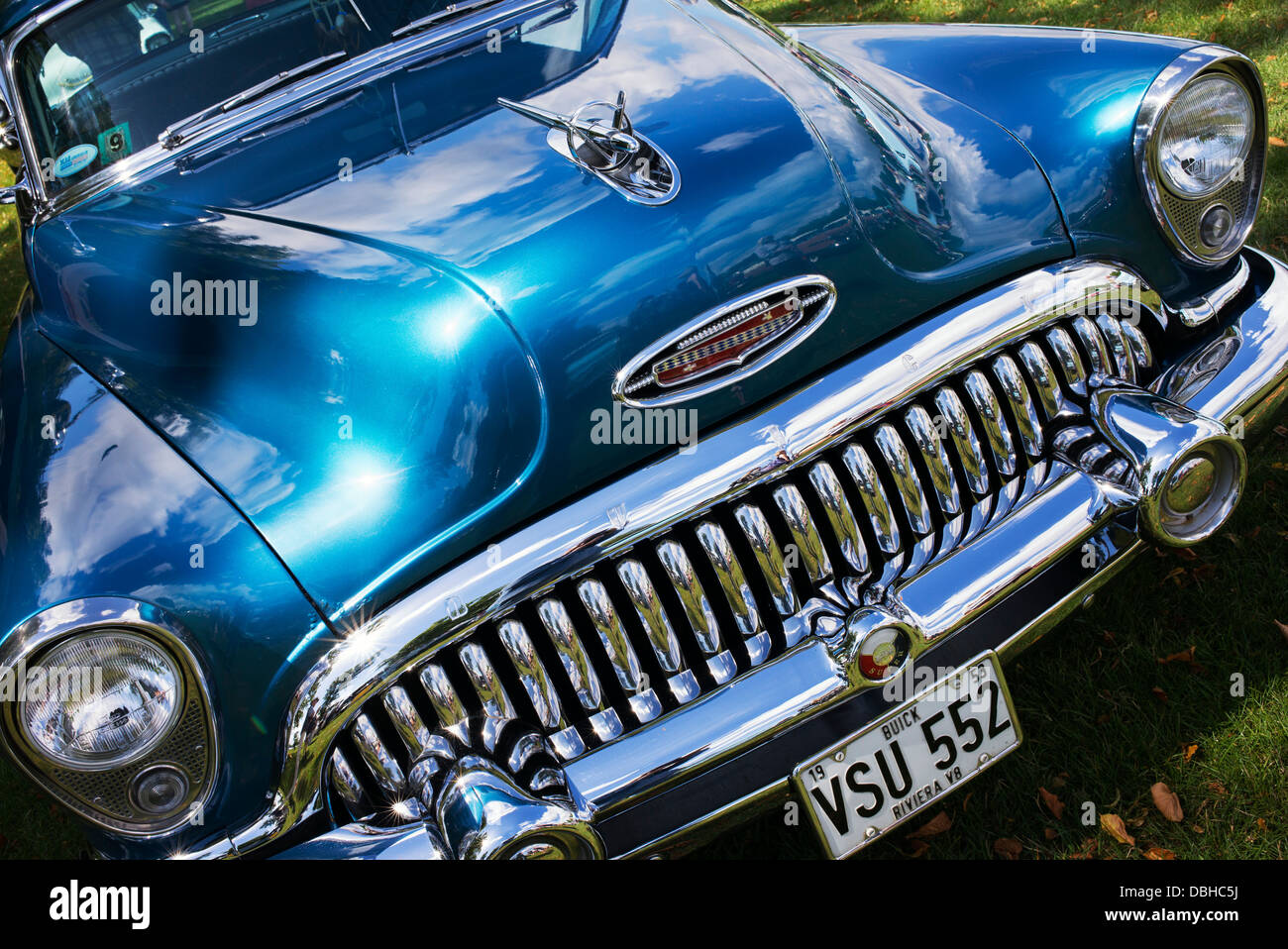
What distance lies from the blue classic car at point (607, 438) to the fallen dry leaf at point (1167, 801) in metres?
0.47

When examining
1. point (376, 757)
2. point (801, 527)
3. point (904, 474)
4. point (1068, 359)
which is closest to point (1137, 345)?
point (1068, 359)

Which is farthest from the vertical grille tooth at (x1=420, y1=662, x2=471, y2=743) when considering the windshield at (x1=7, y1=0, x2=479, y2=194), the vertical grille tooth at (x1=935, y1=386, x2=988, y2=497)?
the windshield at (x1=7, y1=0, x2=479, y2=194)

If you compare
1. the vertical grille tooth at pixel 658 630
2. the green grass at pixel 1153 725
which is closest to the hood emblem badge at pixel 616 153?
the vertical grille tooth at pixel 658 630

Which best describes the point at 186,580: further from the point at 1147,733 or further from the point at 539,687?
the point at 1147,733

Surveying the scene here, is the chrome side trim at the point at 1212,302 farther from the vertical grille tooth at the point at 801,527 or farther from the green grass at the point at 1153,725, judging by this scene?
the vertical grille tooth at the point at 801,527

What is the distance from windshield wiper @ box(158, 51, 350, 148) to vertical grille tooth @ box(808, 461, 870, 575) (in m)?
1.63

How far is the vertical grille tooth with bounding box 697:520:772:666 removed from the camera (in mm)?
1826

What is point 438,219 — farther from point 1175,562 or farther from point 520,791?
point 1175,562

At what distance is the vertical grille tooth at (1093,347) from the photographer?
7.16ft

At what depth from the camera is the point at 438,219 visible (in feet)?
6.45

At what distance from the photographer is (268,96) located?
2555 millimetres

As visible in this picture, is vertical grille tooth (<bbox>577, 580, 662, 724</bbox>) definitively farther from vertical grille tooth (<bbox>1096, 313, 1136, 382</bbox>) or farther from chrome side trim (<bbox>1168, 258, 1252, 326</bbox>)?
chrome side trim (<bbox>1168, 258, 1252, 326</bbox>)

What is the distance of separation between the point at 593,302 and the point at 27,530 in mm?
1031
